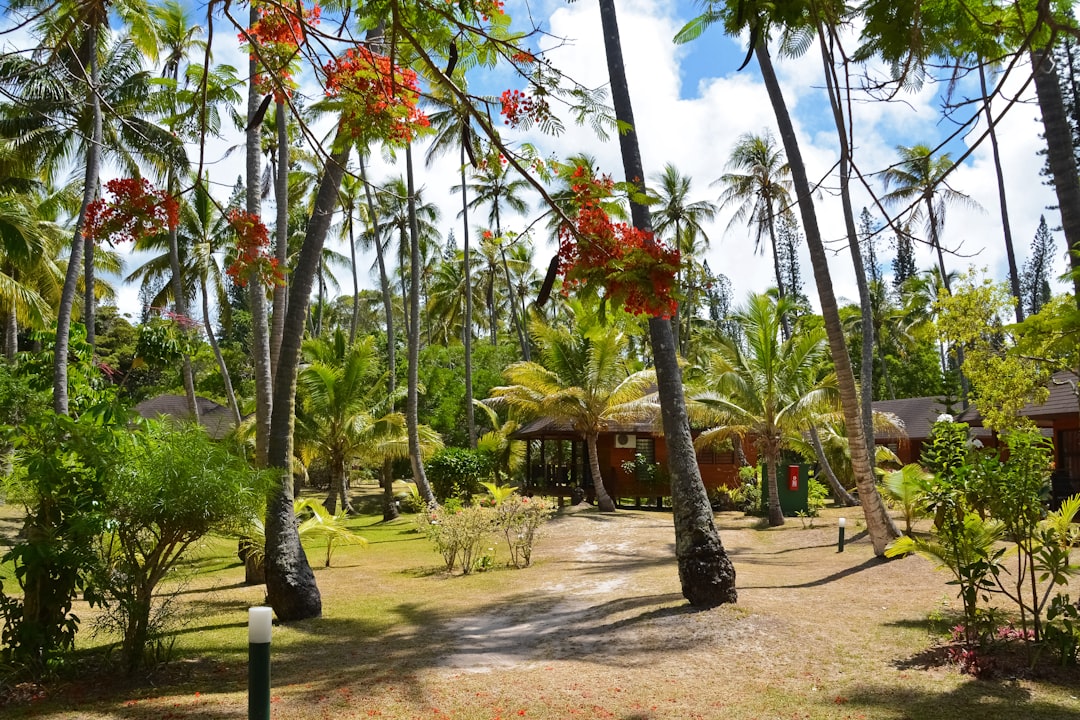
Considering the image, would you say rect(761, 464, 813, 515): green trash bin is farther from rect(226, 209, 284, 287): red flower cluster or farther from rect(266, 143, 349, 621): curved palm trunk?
rect(226, 209, 284, 287): red flower cluster

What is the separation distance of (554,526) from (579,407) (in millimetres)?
4166

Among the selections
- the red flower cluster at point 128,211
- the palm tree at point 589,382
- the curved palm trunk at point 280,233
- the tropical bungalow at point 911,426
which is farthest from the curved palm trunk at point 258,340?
the tropical bungalow at point 911,426

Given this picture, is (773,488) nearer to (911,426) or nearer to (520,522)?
(520,522)

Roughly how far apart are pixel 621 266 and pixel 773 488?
1777 cm

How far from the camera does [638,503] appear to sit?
2591 cm

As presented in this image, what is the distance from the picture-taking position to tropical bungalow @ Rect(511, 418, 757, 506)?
85.1 feet

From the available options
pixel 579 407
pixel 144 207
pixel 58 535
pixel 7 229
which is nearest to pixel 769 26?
pixel 144 207

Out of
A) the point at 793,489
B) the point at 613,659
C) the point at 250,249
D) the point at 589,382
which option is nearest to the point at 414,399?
the point at 589,382

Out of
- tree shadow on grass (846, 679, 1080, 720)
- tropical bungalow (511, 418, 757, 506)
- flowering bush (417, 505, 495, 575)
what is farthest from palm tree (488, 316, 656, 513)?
tree shadow on grass (846, 679, 1080, 720)

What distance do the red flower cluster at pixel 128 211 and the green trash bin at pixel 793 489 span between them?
18646 mm

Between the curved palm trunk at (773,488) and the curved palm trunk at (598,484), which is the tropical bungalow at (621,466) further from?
the curved palm trunk at (773,488)

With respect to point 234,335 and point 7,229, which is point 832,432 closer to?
point 7,229

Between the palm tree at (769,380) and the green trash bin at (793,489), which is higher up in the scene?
the palm tree at (769,380)

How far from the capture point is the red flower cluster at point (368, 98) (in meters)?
5.15
